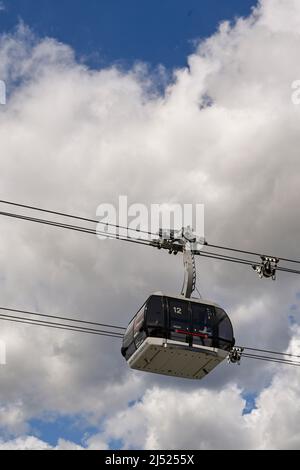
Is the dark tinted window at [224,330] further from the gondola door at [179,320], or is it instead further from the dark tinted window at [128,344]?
the dark tinted window at [128,344]

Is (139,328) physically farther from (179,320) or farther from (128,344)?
(179,320)

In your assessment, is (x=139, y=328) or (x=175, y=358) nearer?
(x=175, y=358)

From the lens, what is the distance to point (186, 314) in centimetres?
2630

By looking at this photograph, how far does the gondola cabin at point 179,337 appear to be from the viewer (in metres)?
25.1

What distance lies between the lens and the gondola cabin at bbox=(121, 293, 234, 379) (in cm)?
2514

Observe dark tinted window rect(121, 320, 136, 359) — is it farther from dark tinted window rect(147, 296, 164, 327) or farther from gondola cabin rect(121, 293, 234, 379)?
dark tinted window rect(147, 296, 164, 327)

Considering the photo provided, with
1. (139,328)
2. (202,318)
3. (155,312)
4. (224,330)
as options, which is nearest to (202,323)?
(202,318)

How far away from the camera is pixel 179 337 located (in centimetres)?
2528

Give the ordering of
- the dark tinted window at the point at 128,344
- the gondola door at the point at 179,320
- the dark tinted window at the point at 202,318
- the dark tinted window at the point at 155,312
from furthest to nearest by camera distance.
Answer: the dark tinted window at the point at 128,344 < the dark tinted window at the point at 202,318 < the dark tinted window at the point at 155,312 < the gondola door at the point at 179,320

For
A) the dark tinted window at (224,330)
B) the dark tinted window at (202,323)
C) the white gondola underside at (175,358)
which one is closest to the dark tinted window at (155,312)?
the white gondola underside at (175,358)

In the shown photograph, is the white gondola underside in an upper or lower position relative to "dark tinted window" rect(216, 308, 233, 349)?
lower

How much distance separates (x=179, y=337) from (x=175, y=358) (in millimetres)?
940

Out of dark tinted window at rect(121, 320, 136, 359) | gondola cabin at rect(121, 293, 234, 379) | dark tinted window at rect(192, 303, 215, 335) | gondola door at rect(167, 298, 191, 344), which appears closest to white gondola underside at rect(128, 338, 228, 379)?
gondola cabin at rect(121, 293, 234, 379)
